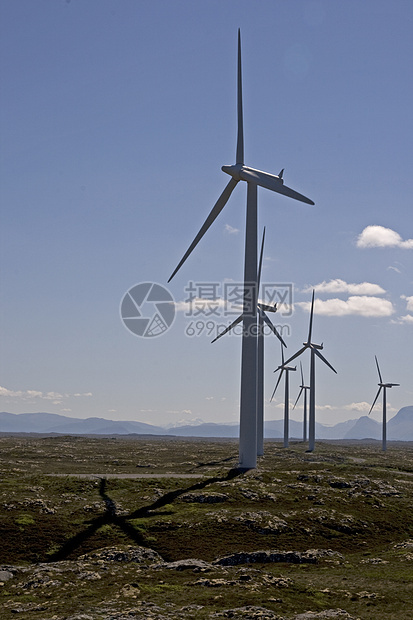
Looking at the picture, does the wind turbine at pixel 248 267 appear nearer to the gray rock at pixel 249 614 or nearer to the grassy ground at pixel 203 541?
the grassy ground at pixel 203 541

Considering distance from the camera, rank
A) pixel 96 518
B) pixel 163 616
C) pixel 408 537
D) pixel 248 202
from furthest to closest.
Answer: pixel 248 202, pixel 408 537, pixel 96 518, pixel 163 616

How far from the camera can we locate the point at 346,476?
79125mm

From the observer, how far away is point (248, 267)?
78000mm

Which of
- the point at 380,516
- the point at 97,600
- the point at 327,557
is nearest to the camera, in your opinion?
the point at 97,600

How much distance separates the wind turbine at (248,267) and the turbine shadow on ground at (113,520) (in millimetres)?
12846

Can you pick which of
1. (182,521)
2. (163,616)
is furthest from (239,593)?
(182,521)

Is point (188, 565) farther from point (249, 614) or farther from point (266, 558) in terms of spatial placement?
point (249, 614)

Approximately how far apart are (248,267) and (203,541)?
40501 millimetres

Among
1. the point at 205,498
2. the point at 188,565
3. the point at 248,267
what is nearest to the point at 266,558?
the point at 188,565

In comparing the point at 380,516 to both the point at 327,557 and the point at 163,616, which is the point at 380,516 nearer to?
the point at 327,557

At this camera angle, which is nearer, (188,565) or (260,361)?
(188,565)

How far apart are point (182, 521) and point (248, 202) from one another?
45.7 m

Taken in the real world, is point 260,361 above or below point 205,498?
above

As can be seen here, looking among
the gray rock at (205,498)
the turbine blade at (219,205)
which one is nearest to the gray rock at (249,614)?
the gray rock at (205,498)
